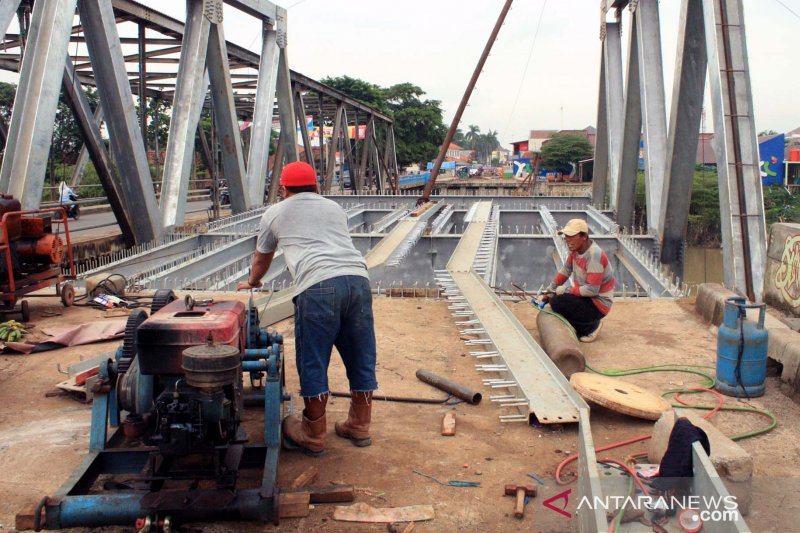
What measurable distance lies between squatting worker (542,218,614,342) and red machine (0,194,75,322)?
4.82 meters

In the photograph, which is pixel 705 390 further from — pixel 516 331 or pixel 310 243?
pixel 310 243

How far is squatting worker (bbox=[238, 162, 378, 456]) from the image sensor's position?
12.6 ft

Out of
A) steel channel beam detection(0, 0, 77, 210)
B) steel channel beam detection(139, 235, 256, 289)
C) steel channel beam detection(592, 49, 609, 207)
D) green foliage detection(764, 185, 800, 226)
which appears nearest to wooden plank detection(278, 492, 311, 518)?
steel channel beam detection(139, 235, 256, 289)

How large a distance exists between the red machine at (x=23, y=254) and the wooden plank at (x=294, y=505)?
4.34 meters

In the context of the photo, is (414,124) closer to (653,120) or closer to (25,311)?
(653,120)

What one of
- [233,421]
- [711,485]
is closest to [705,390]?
[711,485]

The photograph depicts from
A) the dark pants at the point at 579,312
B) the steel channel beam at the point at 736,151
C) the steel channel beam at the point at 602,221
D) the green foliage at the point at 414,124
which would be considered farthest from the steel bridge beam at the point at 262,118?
the green foliage at the point at 414,124

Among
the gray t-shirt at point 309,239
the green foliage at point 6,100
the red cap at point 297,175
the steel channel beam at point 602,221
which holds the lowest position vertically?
the steel channel beam at point 602,221

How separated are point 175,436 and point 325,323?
1.00m

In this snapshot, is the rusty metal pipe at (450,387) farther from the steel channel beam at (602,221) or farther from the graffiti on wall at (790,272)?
the steel channel beam at (602,221)

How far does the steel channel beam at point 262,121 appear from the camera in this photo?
49.3 ft

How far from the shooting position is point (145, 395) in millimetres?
3412

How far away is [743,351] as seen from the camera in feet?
16.5

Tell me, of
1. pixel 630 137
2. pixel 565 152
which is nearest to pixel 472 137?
pixel 565 152
